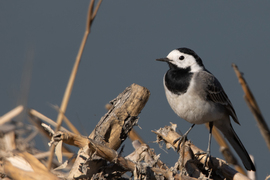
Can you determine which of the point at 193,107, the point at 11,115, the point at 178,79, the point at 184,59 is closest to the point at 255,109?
the point at 193,107

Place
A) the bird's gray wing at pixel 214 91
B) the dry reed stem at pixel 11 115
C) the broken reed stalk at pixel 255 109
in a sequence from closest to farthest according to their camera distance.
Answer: the dry reed stem at pixel 11 115
the broken reed stalk at pixel 255 109
the bird's gray wing at pixel 214 91

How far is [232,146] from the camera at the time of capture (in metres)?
3.39

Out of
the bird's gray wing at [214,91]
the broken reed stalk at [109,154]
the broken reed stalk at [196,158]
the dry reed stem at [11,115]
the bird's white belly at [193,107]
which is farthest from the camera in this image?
the bird's gray wing at [214,91]

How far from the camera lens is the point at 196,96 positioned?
9.86ft

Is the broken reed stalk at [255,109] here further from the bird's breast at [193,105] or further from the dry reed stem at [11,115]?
the dry reed stem at [11,115]

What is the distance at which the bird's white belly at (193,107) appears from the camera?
9.81 feet

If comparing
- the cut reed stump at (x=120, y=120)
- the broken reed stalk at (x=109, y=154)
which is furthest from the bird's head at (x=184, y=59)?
the broken reed stalk at (x=109, y=154)

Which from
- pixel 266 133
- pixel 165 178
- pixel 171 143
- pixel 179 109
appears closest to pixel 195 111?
pixel 179 109

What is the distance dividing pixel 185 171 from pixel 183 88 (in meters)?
0.98

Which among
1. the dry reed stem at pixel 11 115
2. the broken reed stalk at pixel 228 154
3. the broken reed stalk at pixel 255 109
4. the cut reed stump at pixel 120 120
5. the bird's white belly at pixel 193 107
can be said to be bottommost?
the broken reed stalk at pixel 228 154

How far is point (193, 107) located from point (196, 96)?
0.10 m

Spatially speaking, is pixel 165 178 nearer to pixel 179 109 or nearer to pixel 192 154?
pixel 192 154

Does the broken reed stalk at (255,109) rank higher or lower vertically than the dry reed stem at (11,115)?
lower

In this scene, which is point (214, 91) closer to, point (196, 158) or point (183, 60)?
point (183, 60)
